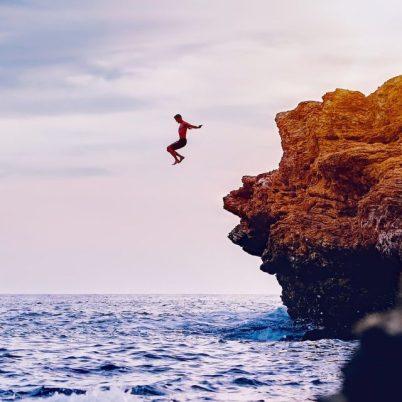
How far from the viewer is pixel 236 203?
1566 inches

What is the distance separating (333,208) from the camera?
3375 centimetres

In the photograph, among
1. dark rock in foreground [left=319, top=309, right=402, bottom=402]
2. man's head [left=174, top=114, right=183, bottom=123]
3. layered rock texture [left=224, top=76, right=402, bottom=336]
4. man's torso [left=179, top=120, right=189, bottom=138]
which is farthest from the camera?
layered rock texture [left=224, top=76, right=402, bottom=336]

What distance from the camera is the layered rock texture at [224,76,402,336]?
30.1 meters

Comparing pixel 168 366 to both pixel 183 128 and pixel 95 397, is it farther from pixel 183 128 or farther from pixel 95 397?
pixel 183 128

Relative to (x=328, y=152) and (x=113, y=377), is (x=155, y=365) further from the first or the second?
(x=328, y=152)

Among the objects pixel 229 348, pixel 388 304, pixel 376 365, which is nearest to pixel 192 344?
pixel 229 348

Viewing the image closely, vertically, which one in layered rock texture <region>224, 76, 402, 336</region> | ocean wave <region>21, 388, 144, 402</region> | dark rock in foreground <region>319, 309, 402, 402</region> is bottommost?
ocean wave <region>21, 388, 144, 402</region>

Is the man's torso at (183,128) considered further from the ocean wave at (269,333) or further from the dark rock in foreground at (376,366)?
the dark rock in foreground at (376,366)

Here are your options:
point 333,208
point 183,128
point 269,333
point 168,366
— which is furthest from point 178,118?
point 269,333

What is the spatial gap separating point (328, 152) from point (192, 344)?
38.8ft

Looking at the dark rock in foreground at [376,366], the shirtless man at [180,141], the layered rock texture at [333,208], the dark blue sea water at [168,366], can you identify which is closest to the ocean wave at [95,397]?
the dark blue sea water at [168,366]

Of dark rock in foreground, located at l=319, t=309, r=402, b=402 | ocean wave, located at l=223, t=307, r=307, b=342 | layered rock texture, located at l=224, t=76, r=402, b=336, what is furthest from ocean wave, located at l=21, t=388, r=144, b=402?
ocean wave, located at l=223, t=307, r=307, b=342

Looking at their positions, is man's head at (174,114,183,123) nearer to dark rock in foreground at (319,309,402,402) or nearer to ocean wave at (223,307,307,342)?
ocean wave at (223,307,307,342)

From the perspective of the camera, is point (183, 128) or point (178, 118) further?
point (178, 118)
